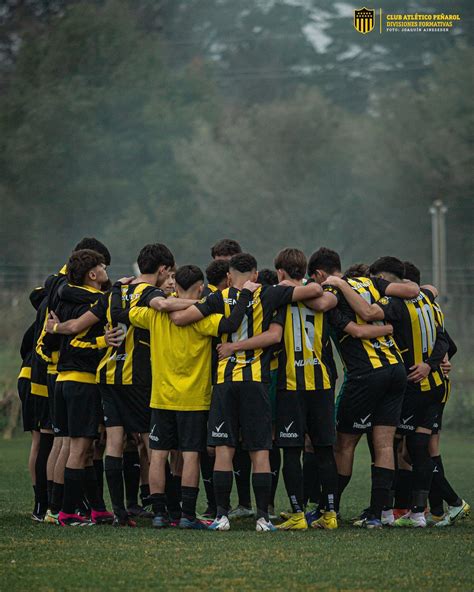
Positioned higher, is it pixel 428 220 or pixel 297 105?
pixel 297 105

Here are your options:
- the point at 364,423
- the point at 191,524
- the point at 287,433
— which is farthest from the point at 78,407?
the point at 364,423

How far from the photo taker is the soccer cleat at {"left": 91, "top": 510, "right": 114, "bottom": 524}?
820 centimetres

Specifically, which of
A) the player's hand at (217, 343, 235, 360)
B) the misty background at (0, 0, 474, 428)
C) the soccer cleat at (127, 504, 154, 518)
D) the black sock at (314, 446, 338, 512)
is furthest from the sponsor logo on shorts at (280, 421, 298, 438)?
the misty background at (0, 0, 474, 428)

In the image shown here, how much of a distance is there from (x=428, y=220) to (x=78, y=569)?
129 feet

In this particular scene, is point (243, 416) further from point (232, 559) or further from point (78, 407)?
point (232, 559)

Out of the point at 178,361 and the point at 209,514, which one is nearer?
the point at 178,361

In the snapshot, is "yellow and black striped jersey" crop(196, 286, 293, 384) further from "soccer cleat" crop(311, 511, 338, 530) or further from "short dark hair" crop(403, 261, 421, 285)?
"short dark hair" crop(403, 261, 421, 285)

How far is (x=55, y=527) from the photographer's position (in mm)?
7875

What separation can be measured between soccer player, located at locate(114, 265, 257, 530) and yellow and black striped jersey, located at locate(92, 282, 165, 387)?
0.37 ft

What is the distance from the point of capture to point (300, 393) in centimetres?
791

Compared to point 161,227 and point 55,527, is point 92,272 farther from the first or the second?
point 161,227

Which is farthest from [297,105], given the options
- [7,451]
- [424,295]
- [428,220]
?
[424,295]

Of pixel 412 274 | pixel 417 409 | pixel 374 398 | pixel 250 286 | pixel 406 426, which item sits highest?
pixel 412 274

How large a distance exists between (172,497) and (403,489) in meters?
1.94
